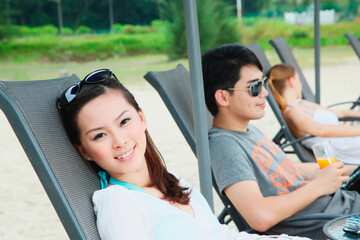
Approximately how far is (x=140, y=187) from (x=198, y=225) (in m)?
0.23

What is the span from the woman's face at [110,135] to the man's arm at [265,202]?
0.56 m

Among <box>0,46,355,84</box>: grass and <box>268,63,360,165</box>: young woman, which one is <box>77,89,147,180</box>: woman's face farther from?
<box>0,46,355,84</box>: grass

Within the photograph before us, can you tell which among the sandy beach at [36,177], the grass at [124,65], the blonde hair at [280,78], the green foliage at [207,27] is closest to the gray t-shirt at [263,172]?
the blonde hair at [280,78]

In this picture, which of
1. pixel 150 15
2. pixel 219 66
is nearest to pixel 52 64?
pixel 150 15

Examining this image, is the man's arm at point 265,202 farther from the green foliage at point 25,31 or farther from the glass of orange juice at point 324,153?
the green foliage at point 25,31

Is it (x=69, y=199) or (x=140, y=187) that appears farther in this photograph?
(x=140, y=187)

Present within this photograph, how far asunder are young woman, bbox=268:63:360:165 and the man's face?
1.45 metres

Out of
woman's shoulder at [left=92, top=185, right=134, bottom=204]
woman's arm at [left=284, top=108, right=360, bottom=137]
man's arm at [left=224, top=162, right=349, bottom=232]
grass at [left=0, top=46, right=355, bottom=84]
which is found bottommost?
grass at [left=0, top=46, right=355, bottom=84]

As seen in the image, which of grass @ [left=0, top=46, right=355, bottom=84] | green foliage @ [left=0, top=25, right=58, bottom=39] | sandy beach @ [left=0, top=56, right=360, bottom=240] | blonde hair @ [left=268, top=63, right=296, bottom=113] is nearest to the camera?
blonde hair @ [left=268, top=63, right=296, bottom=113]

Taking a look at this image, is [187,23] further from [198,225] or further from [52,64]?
[52,64]

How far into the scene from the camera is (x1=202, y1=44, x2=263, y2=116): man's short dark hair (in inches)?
A: 91.8

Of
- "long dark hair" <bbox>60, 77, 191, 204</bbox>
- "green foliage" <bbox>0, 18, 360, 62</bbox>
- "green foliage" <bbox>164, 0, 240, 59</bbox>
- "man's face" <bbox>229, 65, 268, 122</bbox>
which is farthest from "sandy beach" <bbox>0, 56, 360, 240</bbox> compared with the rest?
"green foliage" <bbox>0, 18, 360, 62</bbox>

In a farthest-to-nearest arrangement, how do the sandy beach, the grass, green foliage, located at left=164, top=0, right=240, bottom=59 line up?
1. green foliage, located at left=164, top=0, right=240, bottom=59
2. the grass
3. the sandy beach

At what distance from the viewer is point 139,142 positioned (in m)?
1.68
